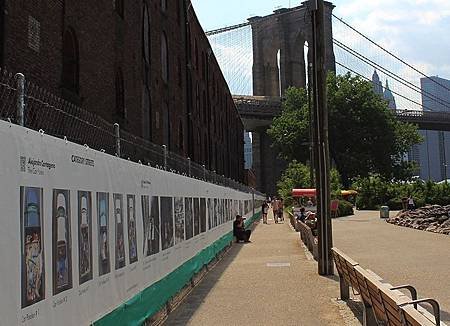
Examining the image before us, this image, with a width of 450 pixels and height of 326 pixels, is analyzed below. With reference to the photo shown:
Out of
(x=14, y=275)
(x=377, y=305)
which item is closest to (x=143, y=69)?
(x=377, y=305)

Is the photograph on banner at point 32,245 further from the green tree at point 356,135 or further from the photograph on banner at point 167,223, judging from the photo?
the green tree at point 356,135

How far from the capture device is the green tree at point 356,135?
243 ft

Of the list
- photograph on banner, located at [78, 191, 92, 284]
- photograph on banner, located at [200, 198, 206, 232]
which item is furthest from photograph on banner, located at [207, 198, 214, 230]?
photograph on banner, located at [78, 191, 92, 284]

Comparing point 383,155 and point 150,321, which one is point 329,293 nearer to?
point 150,321

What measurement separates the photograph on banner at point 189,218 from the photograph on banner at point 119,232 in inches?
206

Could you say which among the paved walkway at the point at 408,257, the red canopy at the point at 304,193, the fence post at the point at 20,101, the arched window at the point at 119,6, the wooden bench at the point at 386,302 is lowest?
the paved walkway at the point at 408,257

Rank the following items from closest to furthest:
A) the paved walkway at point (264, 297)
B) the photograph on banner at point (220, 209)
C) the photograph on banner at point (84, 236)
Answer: the photograph on banner at point (84, 236) → the paved walkway at point (264, 297) → the photograph on banner at point (220, 209)

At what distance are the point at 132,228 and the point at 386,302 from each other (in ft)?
10.7

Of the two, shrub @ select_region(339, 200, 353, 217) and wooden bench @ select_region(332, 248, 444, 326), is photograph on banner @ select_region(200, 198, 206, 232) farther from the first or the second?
shrub @ select_region(339, 200, 353, 217)

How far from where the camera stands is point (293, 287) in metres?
12.5

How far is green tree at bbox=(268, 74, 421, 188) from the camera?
74000 millimetres

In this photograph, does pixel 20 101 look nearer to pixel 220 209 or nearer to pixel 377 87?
pixel 220 209

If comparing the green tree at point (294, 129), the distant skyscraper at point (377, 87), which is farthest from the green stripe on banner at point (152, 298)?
the distant skyscraper at point (377, 87)

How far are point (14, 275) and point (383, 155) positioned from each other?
237ft
